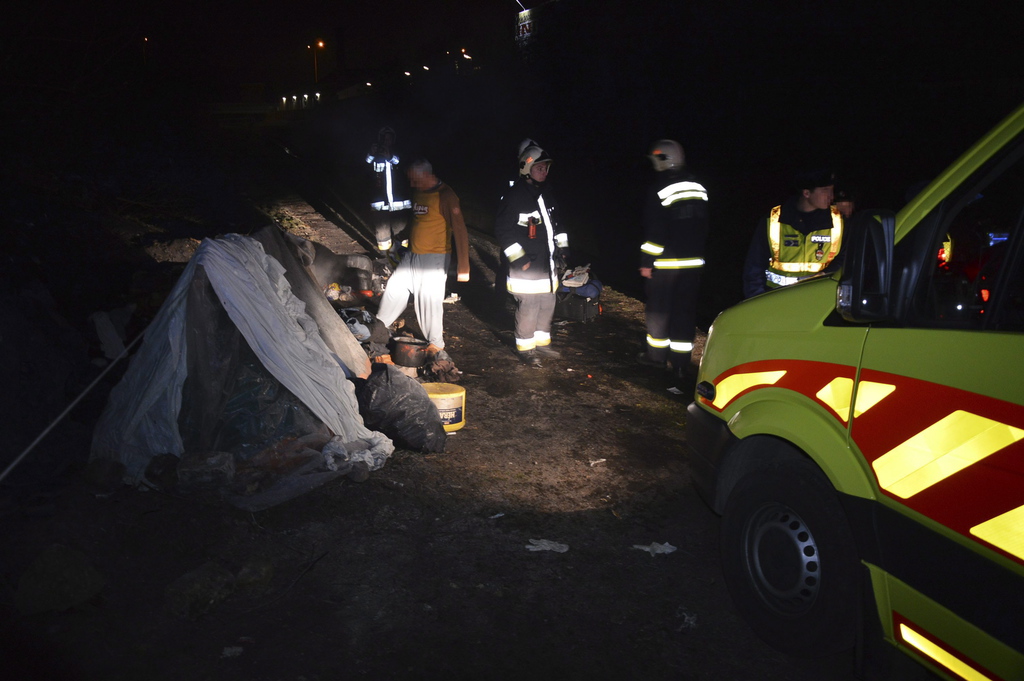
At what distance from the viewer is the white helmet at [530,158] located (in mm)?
6605

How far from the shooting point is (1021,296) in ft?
6.38

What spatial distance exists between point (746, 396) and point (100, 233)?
325 inches

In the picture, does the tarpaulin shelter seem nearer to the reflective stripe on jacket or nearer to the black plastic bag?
the black plastic bag

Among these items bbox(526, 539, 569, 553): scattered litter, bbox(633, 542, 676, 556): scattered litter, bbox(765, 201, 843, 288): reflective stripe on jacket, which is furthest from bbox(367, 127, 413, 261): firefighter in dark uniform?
bbox(633, 542, 676, 556): scattered litter

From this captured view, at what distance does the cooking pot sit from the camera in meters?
6.15

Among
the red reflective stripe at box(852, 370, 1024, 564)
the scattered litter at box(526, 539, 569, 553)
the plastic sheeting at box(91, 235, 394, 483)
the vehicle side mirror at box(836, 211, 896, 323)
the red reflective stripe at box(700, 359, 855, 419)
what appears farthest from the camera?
the plastic sheeting at box(91, 235, 394, 483)

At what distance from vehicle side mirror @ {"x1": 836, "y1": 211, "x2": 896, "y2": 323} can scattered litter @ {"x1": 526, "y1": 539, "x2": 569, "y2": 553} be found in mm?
2014

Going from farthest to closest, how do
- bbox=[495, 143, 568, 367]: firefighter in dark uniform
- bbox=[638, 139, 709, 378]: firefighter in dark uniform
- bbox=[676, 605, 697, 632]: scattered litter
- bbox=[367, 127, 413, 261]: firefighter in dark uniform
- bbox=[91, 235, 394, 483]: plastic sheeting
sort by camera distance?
bbox=[367, 127, 413, 261]: firefighter in dark uniform
bbox=[495, 143, 568, 367]: firefighter in dark uniform
bbox=[638, 139, 709, 378]: firefighter in dark uniform
bbox=[91, 235, 394, 483]: plastic sheeting
bbox=[676, 605, 697, 632]: scattered litter

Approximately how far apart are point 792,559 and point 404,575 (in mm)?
1813

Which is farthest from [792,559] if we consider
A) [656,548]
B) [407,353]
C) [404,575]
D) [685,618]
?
[407,353]

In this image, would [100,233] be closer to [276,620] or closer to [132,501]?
[132,501]

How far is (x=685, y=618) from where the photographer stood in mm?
3031

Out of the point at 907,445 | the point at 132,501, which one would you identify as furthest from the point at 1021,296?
the point at 132,501

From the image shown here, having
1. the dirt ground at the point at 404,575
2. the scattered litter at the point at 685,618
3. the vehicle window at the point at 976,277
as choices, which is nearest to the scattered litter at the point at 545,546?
the dirt ground at the point at 404,575
